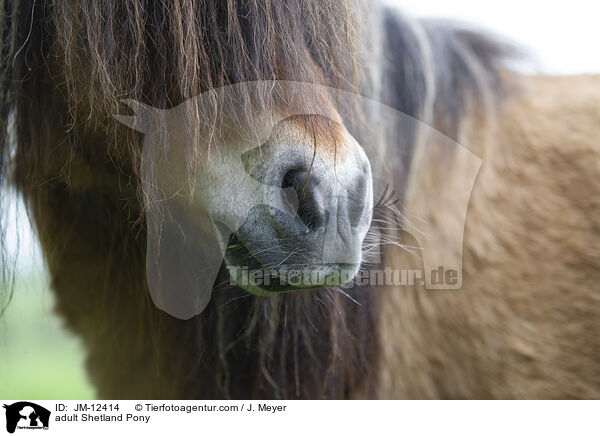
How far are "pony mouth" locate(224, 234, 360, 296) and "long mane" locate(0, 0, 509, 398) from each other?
0.44ft

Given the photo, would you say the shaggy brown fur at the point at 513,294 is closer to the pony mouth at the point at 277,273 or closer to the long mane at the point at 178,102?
the long mane at the point at 178,102

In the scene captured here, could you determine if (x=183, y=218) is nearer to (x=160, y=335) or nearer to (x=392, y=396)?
(x=160, y=335)

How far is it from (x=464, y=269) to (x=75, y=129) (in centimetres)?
66

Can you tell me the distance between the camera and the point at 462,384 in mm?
891

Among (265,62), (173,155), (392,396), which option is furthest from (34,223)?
(392,396)

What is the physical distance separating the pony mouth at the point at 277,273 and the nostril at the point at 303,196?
0.05m

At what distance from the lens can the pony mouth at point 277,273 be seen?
549mm

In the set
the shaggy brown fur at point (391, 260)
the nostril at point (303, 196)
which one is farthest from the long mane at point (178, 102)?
the nostril at point (303, 196)

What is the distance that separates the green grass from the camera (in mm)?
860

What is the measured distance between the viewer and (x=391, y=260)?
0.83 m
